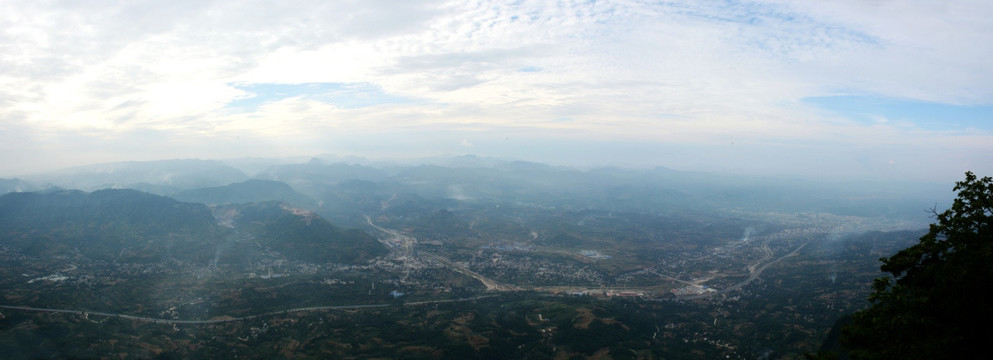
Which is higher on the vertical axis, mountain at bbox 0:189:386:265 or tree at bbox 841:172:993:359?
tree at bbox 841:172:993:359

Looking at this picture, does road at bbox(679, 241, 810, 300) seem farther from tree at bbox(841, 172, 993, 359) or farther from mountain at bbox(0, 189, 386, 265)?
tree at bbox(841, 172, 993, 359)

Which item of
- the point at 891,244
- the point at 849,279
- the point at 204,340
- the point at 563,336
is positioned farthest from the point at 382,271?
the point at 891,244

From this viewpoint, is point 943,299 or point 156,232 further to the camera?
point 156,232

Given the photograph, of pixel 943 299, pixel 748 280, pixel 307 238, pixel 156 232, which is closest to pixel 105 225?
pixel 156 232

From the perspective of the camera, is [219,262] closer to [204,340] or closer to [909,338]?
[204,340]

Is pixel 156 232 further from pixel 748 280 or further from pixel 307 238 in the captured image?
pixel 748 280

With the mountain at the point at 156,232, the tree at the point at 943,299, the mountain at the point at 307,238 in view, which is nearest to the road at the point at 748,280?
the mountain at the point at 307,238

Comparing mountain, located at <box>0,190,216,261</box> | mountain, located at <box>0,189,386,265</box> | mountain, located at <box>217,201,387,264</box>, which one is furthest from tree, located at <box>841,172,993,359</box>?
mountain, located at <box>0,190,216,261</box>
